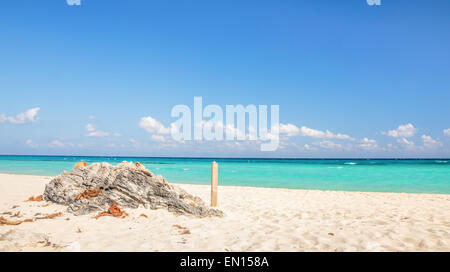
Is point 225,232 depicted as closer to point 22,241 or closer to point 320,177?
point 22,241

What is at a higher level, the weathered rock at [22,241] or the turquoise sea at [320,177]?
the weathered rock at [22,241]

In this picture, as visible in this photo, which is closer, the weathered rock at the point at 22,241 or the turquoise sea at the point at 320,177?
the weathered rock at the point at 22,241

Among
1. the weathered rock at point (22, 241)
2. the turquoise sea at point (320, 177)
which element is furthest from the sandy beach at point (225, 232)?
the turquoise sea at point (320, 177)

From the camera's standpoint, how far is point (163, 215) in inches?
285

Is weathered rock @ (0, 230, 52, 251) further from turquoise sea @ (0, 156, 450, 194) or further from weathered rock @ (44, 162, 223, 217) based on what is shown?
turquoise sea @ (0, 156, 450, 194)

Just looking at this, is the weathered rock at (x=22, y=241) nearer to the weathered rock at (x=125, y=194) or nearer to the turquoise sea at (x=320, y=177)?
the weathered rock at (x=125, y=194)


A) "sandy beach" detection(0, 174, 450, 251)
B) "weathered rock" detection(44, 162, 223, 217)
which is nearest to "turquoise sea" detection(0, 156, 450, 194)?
"sandy beach" detection(0, 174, 450, 251)

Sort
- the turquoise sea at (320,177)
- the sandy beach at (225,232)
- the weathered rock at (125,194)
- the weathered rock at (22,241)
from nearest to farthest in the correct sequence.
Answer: the weathered rock at (22,241) < the sandy beach at (225,232) < the weathered rock at (125,194) < the turquoise sea at (320,177)

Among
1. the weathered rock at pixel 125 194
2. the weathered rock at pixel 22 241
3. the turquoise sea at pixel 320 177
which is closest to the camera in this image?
the weathered rock at pixel 22 241

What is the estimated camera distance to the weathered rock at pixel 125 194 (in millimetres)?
7609
